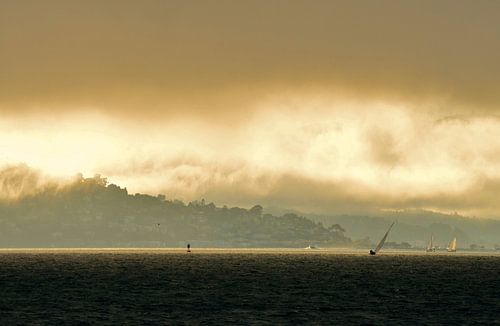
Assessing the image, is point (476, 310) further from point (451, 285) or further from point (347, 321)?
point (451, 285)

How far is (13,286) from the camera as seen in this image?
7288 inches

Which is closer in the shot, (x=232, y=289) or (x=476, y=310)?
(x=476, y=310)

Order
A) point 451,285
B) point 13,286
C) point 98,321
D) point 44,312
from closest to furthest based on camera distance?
point 98,321
point 44,312
point 13,286
point 451,285

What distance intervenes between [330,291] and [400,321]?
59.4 metres

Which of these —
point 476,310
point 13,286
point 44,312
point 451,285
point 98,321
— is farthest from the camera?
point 451,285

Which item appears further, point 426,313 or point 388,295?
point 388,295

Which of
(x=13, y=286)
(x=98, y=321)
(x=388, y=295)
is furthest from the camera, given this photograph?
(x=13, y=286)

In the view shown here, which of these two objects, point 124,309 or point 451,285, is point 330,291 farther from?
point 124,309

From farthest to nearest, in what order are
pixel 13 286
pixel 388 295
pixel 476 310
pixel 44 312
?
1. pixel 13 286
2. pixel 388 295
3. pixel 476 310
4. pixel 44 312

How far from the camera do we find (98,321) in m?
107

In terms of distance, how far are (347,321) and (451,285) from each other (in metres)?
96.7

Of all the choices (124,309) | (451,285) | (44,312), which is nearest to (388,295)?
(451,285)

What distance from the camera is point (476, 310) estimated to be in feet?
Answer: 421

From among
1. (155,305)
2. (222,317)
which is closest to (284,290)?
(155,305)
